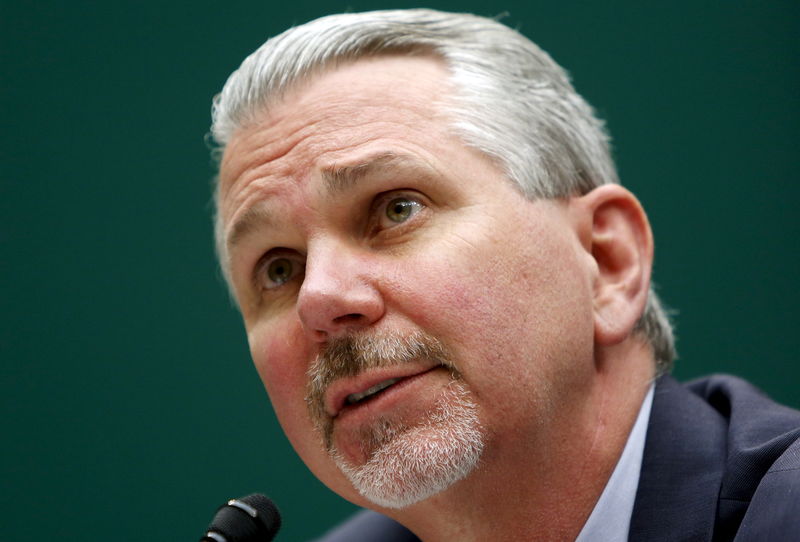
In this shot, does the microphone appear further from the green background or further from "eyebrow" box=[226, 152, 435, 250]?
the green background

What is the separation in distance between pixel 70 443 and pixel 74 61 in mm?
1350

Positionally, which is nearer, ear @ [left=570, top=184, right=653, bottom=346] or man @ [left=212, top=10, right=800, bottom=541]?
man @ [left=212, top=10, right=800, bottom=541]

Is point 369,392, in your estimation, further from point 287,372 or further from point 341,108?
point 341,108

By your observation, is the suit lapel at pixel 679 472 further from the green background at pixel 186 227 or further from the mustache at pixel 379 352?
the green background at pixel 186 227

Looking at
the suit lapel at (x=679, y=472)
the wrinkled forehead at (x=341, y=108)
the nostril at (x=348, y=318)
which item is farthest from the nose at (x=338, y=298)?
the suit lapel at (x=679, y=472)

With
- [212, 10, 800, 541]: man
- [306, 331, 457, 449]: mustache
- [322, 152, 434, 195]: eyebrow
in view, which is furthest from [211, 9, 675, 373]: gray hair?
[306, 331, 457, 449]: mustache

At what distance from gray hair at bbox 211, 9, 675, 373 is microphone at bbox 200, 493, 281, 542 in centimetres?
72

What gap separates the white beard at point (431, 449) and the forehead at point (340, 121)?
0.46m

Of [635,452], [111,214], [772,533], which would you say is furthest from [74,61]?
[772,533]

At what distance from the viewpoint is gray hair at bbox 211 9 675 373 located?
62.2 inches

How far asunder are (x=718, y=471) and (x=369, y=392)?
23.7 inches

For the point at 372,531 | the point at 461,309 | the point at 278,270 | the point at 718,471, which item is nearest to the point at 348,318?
the point at 461,309

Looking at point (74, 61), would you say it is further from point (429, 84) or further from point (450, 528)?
point (450, 528)

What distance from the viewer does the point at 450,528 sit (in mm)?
1506
